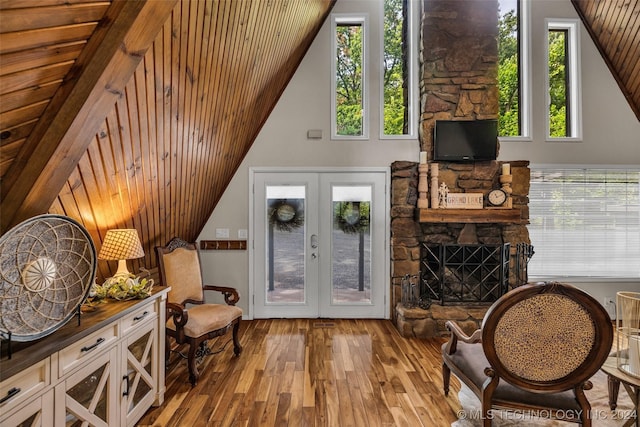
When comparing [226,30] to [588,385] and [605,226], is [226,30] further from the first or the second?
[605,226]

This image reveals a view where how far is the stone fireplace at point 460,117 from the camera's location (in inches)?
147

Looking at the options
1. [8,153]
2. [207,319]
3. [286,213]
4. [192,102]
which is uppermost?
[192,102]

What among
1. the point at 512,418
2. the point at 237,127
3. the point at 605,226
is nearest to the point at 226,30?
the point at 237,127

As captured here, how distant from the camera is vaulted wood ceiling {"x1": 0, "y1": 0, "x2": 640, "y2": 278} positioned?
1.27 meters

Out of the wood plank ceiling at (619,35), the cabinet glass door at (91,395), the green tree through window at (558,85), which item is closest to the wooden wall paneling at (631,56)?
the wood plank ceiling at (619,35)

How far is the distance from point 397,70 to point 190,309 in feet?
12.7

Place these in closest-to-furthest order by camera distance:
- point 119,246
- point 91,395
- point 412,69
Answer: point 91,395
point 119,246
point 412,69

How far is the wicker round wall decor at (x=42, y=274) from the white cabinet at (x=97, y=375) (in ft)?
0.33

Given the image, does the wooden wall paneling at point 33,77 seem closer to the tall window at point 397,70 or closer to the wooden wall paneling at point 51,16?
the wooden wall paneling at point 51,16

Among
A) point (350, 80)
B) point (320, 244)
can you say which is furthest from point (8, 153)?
point (350, 80)

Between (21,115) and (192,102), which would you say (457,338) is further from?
(21,115)

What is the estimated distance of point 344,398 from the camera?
7.82 feet

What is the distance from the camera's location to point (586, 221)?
4.12 m

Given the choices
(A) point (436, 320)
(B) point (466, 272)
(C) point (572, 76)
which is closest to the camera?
(A) point (436, 320)
